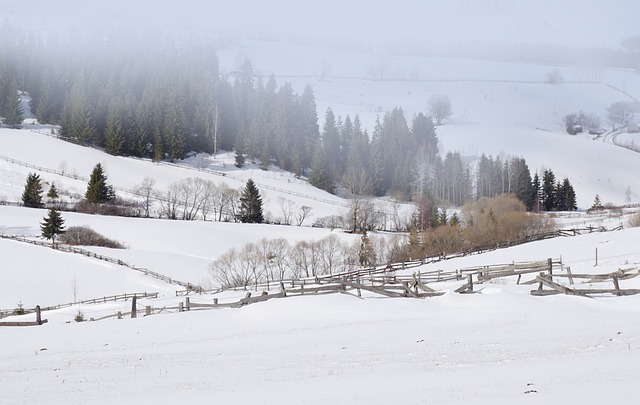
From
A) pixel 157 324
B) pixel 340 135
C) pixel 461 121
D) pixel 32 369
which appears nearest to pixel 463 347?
pixel 32 369

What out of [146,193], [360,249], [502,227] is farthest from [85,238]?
[502,227]

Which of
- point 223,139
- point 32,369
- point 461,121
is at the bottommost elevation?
point 32,369

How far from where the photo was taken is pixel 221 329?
72.7 feet

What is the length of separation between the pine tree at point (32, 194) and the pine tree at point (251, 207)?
2618 centimetres

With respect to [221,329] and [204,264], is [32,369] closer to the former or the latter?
[221,329]

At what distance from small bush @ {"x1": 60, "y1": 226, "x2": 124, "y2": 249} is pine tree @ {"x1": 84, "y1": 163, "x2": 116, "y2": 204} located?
1430cm

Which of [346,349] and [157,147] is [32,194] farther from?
[346,349]

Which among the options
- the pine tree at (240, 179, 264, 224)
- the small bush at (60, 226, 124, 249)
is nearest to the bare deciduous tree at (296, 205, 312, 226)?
the pine tree at (240, 179, 264, 224)

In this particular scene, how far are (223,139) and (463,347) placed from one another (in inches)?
4360

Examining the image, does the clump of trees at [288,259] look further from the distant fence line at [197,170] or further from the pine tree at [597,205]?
the pine tree at [597,205]

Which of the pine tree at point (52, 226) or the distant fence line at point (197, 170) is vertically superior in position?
the distant fence line at point (197, 170)

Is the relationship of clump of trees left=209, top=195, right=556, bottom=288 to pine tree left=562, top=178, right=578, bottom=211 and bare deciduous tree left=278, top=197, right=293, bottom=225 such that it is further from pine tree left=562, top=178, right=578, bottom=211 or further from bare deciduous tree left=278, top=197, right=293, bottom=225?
pine tree left=562, top=178, right=578, bottom=211

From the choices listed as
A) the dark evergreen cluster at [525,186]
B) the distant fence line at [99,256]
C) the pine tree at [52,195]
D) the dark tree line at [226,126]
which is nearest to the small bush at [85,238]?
the distant fence line at [99,256]

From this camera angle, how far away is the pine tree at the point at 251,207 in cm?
8575
